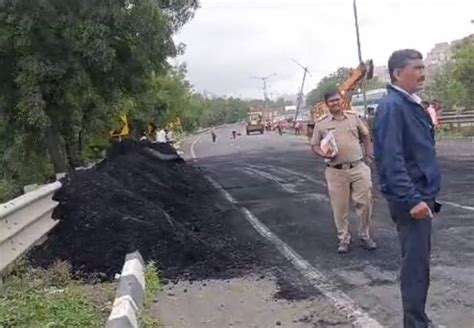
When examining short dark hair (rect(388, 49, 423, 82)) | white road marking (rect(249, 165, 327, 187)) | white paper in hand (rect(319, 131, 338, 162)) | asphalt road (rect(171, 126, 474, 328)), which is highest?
short dark hair (rect(388, 49, 423, 82))

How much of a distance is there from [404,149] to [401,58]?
61 cm

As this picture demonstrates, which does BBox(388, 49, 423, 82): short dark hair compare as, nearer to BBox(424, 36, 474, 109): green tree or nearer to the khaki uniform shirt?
the khaki uniform shirt

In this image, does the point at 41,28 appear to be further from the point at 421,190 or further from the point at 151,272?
the point at 421,190

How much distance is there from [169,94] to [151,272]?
4417cm

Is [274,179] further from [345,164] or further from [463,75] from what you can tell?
[463,75]

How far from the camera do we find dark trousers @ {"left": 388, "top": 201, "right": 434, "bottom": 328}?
4.98m

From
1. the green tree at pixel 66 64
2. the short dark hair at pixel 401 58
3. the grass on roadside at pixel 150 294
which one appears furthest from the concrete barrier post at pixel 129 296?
the green tree at pixel 66 64

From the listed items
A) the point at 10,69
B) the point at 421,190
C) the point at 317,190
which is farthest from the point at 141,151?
the point at 421,190

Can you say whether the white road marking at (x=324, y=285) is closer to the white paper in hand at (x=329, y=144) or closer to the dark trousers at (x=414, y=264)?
the dark trousers at (x=414, y=264)

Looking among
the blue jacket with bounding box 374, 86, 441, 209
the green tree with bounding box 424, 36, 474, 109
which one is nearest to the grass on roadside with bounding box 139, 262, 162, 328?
the blue jacket with bounding box 374, 86, 441, 209

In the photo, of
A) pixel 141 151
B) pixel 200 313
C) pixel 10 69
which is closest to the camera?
pixel 200 313

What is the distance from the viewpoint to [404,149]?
16.3 ft

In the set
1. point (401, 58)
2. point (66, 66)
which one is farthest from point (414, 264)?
point (66, 66)

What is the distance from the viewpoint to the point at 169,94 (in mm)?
51062
